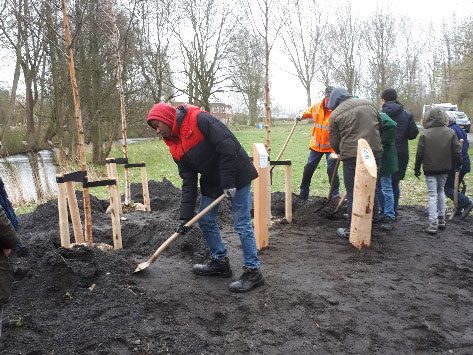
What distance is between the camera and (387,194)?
6117mm

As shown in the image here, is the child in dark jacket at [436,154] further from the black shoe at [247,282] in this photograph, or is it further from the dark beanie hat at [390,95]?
the black shoe at [247,282]

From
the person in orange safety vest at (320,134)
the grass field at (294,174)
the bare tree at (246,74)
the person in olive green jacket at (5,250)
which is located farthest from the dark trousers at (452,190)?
the bare tree at (246,74)

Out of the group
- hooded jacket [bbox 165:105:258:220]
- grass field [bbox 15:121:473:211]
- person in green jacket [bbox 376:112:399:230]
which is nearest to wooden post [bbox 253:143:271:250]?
hooded jacket [bbox 165:105:258:220]

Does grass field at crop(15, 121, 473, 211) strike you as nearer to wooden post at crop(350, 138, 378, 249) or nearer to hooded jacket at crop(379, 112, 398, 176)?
hooded jacket at crop(379, 112, 398, 176)

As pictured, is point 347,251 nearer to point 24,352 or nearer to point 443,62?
point 24,352

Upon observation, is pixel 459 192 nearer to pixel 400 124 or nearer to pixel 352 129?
pixel 400 124

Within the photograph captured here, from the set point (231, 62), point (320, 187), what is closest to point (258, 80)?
point (231, 62)

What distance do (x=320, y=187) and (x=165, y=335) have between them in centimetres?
736

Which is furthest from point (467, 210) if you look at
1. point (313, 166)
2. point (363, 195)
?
point (363, 195)

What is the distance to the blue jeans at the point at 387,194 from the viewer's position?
6.08 metres

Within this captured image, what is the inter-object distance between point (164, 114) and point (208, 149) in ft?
1.63

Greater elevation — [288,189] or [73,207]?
[73,207]

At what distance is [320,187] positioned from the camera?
9969mm

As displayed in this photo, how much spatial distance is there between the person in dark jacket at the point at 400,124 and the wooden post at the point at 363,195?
1488 millimetres
